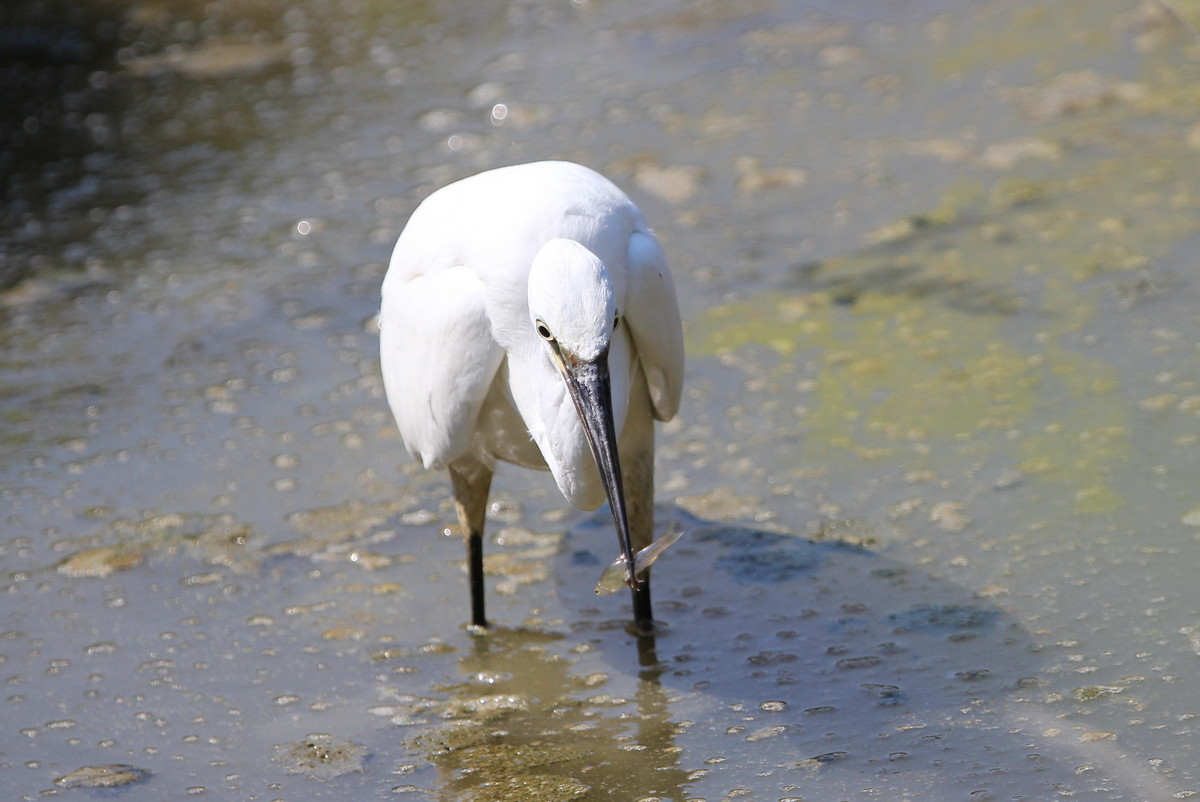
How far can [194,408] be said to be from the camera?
4406 mm

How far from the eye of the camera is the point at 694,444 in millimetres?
3967

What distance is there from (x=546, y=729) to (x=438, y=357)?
87cm

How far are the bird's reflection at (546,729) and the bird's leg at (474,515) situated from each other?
0.11 metres

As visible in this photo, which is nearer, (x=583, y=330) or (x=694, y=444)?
(x=583, y=330)

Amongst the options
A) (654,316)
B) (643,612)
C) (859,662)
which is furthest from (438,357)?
(859,662)

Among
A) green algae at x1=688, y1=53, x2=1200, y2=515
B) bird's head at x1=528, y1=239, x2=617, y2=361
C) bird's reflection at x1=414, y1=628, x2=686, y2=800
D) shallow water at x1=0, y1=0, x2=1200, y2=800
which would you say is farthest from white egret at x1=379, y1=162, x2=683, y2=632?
green algae at x1=688, y1=53, x2=1200, y2=515

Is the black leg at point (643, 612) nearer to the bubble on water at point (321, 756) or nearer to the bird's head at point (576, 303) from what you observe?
the bubble on water at point (321, 756)

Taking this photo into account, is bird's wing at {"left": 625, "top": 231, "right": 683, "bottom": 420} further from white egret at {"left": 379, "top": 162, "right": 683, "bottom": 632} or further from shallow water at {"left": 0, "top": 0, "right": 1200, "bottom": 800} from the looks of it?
shallow water at {"left": 0, "top": 0, "right": 1200, "bottom": 800}

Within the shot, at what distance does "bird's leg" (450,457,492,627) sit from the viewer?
3.25 m

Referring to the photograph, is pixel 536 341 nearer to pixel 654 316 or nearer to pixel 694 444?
pixel 654 316

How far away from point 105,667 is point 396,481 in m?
→ 1.03

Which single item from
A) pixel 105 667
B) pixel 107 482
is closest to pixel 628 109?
pixel 107 482

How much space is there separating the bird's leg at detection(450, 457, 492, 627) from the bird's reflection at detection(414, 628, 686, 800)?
0.11 m

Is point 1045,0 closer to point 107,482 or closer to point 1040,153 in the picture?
point 1040,153
